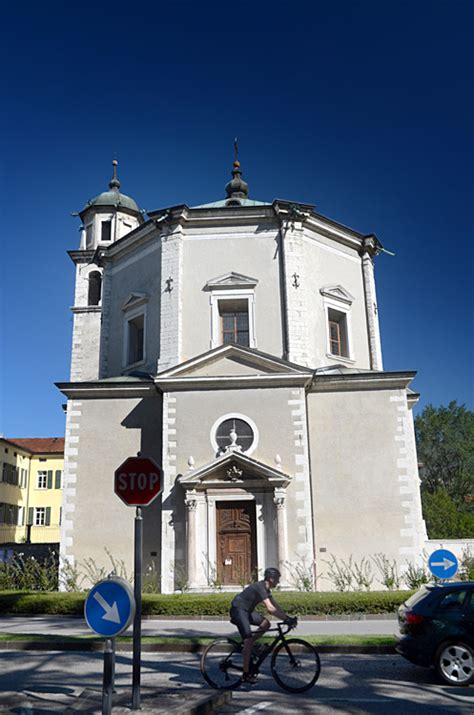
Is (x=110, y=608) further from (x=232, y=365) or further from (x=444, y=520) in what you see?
(x=444, y=520)

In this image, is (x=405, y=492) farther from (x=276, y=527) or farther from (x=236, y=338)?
(x=236, y=338)

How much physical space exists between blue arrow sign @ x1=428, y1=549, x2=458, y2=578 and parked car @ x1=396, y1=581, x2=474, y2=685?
3016mm

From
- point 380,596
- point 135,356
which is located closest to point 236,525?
point 380,596

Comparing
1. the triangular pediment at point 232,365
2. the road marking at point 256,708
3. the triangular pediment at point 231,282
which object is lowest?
the road marking at point 256,708

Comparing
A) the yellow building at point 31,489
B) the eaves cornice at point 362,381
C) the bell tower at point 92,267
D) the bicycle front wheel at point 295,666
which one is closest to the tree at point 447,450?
the yellow building at point 31,489

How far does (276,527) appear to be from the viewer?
20.9 metres

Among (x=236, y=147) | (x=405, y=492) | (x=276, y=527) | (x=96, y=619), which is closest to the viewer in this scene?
(x=96, y=619)

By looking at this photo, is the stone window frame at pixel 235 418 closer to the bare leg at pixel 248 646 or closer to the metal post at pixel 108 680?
the bare leg at pixel 248 646

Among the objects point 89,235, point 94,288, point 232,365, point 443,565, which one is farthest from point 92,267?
point 443,565

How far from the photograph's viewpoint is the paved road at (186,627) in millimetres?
13922

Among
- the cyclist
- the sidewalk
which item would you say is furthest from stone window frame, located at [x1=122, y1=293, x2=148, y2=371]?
the cyclist

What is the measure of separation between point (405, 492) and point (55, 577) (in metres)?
12.1

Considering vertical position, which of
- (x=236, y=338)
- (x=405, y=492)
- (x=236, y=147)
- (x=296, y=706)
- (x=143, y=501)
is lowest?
(x=296, y=706)

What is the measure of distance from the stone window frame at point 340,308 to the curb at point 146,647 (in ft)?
49.7
